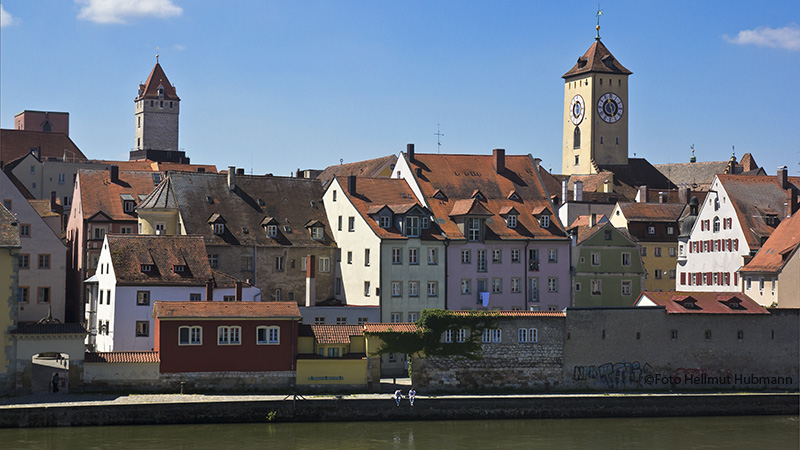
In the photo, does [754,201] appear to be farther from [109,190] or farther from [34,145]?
[34,145]

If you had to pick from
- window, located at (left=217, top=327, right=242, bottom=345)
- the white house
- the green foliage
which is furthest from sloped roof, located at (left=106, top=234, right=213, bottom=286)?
the green foliage

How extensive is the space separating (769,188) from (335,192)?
104 ft

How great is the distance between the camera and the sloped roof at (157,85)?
17600cm

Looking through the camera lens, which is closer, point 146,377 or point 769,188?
point 146,377

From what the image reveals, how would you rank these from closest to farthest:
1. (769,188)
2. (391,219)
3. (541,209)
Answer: (391,219), (541,209), (769,188)

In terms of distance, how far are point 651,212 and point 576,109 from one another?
55691 mm

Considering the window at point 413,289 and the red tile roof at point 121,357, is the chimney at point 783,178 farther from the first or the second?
the red tile roof at point 121,357

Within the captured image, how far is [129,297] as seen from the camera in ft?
201

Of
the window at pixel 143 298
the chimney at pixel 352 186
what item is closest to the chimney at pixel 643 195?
the chimney at pixel 352 186

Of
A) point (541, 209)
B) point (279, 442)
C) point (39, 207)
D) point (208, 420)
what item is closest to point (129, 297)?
point (208, 420)

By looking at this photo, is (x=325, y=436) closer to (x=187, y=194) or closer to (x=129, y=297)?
(x=129, y=297)

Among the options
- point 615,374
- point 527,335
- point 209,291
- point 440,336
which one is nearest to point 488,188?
point 527,335

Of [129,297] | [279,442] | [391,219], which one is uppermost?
[391,219]

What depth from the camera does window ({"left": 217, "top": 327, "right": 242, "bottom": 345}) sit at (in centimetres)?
5756
